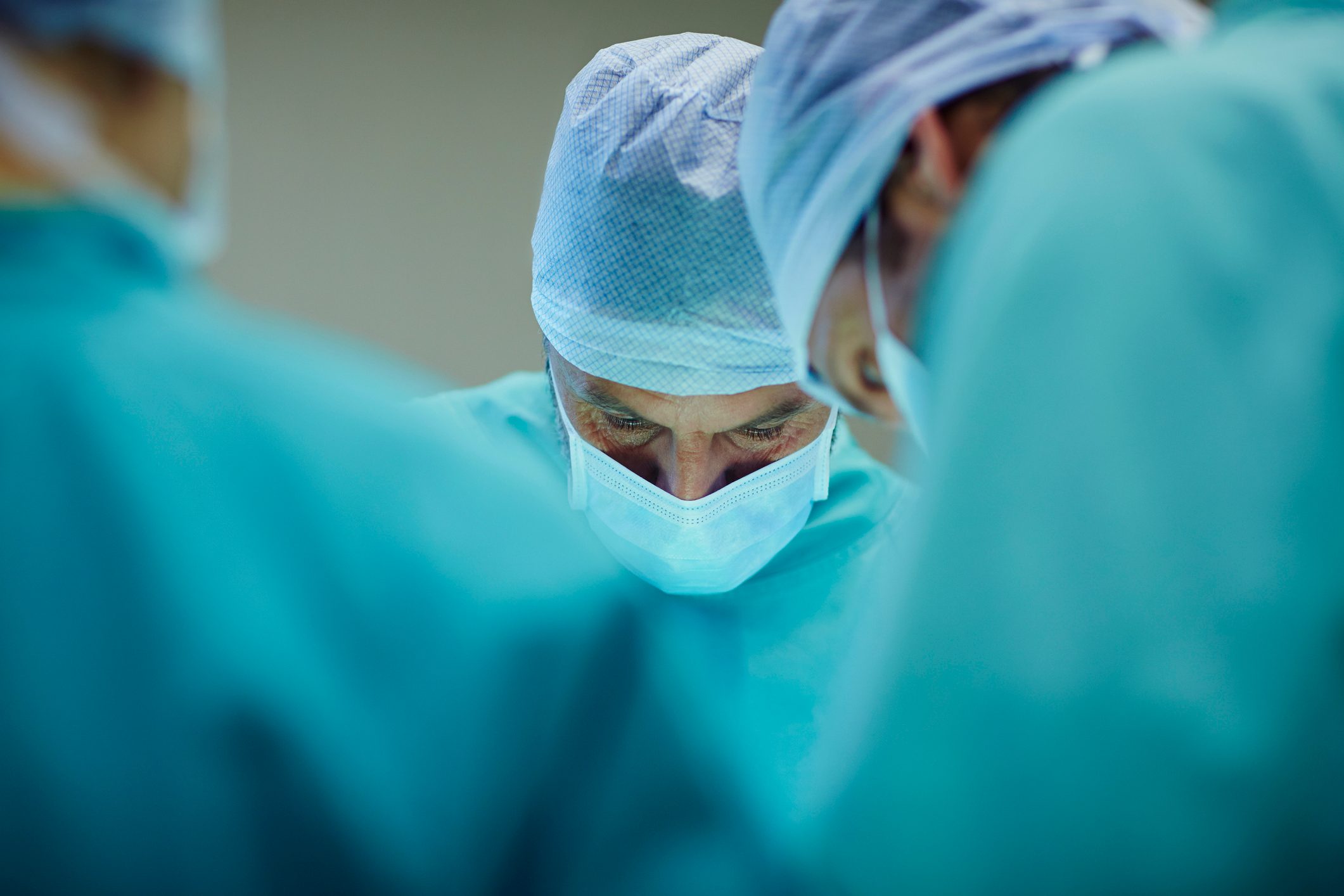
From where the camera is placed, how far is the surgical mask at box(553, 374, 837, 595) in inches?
52.0

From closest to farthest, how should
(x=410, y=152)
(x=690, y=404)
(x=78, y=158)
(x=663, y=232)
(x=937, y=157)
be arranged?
(x=78, y=158) < (x=937, y=157) < (x=663, y=232) < (x=690, y=404) < (x=410, y=152)

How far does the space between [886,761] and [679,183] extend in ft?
2.59

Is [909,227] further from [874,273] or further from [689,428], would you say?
[689,428]

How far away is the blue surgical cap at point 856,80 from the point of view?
74 cm

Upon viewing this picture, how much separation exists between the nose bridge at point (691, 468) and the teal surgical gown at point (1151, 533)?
0.75 meters

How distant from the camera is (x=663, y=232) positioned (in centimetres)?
121

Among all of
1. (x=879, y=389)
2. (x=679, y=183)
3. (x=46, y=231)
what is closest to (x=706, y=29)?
(x=679, y=183)

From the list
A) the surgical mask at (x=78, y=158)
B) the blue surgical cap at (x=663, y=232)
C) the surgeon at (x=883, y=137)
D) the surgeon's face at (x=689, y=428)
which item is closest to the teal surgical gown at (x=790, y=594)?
the surgeon's face at (x=689, y=428)

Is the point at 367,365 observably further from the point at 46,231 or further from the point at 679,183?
the point at 679,183

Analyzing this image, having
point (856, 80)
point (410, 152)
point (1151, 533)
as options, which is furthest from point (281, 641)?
point (410, 152)

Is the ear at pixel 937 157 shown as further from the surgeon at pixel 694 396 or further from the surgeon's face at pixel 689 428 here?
the surgeon's face at pixel 689 428

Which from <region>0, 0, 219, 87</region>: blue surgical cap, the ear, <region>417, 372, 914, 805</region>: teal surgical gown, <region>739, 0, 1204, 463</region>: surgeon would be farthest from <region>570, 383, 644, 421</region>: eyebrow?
<region>0, 0, 219, 87</region>: blue surgical cap

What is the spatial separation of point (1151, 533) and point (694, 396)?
2.59 ft

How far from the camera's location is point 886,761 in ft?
1.92
